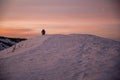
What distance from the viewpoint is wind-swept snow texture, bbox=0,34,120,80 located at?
11059 millimetres

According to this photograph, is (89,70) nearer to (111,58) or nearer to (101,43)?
(111,58)

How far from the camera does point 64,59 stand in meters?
12.5

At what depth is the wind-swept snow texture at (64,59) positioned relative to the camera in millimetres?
11059

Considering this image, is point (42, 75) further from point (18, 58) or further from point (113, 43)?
point (113, 43)

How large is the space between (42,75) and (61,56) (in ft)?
6.78

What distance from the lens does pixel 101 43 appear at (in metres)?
14.2

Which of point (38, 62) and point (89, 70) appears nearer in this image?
point (89, 70)

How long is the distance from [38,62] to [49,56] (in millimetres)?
813

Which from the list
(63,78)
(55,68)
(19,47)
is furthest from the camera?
(19,47)

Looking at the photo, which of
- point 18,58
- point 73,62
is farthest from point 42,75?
point 18,58

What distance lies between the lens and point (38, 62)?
41.4 ft

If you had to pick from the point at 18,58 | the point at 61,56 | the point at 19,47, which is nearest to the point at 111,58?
the point at 61,56

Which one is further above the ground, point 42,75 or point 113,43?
point 113,43

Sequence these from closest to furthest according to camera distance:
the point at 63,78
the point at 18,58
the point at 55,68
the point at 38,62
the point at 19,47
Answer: the point at 63,78, the point at 55,68, the point at 38,62, the point at 18,58, the point at 19,47
